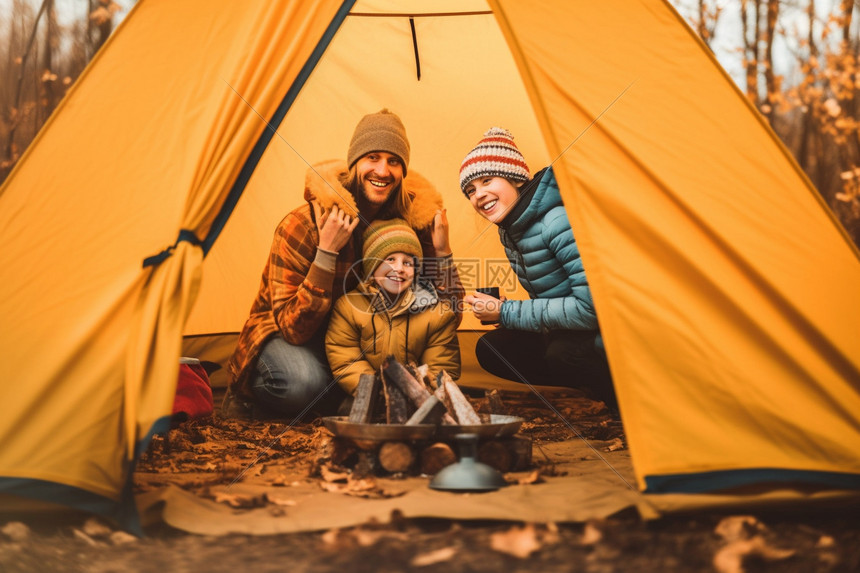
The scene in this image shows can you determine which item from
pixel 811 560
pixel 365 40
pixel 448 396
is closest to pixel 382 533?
pixel 448 396

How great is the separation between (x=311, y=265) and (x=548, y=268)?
111 centimetres

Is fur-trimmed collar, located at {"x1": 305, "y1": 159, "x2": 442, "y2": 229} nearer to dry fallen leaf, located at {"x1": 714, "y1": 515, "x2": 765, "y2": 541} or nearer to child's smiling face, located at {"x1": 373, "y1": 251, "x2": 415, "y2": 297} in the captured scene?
child's smiling face, located at {"x1": 373, "y1": 251, "x2": 415, "y2": 297}

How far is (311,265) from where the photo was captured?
138 inches

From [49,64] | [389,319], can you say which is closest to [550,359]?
[389,319]

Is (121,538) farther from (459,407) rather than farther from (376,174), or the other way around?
(376,174)

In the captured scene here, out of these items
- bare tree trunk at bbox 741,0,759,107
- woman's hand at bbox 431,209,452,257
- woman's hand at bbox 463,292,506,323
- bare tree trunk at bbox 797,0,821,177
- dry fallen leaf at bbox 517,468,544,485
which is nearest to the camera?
dry fallen leaf at bbox 517,468,544,485

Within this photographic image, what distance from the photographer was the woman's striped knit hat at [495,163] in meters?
3.51

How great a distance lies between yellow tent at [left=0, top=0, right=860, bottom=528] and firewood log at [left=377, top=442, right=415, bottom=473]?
2.65 ft

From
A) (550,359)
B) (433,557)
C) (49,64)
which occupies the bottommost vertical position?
(433,557)

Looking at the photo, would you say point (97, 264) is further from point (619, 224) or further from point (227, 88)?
point (619, 224)

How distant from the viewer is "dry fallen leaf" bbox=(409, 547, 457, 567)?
1.83m

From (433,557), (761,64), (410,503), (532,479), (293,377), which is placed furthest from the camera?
(761,64)

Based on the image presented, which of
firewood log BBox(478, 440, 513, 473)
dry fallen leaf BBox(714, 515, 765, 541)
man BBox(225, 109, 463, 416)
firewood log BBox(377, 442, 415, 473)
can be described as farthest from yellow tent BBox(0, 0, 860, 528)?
man BBox(225, 109, 463, 416)

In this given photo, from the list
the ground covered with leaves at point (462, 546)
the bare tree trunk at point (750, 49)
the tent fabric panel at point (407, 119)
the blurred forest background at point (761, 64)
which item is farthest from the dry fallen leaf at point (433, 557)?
the bare tree trunk at point (750, 49)
